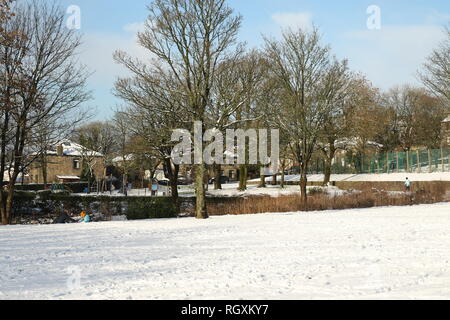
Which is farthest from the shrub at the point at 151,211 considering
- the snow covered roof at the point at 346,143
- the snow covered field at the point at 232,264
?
the snow covered roof at the point at 346,143

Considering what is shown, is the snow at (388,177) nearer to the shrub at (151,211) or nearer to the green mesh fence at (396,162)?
the green mesh fence at (396,162)

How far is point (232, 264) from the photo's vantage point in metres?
8.22

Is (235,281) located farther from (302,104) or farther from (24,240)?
(302,104)

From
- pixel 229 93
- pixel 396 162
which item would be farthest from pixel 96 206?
pixel 396 162

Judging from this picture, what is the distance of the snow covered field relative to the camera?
6277 mm

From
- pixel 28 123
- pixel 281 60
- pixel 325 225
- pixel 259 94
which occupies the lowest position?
pixel 325 225

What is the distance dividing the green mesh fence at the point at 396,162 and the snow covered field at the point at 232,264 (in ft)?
123

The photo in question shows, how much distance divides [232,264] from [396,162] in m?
48.4

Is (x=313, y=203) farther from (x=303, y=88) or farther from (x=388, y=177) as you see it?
(x=388, y=177)

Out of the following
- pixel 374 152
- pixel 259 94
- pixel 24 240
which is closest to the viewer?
pixel 24 240
